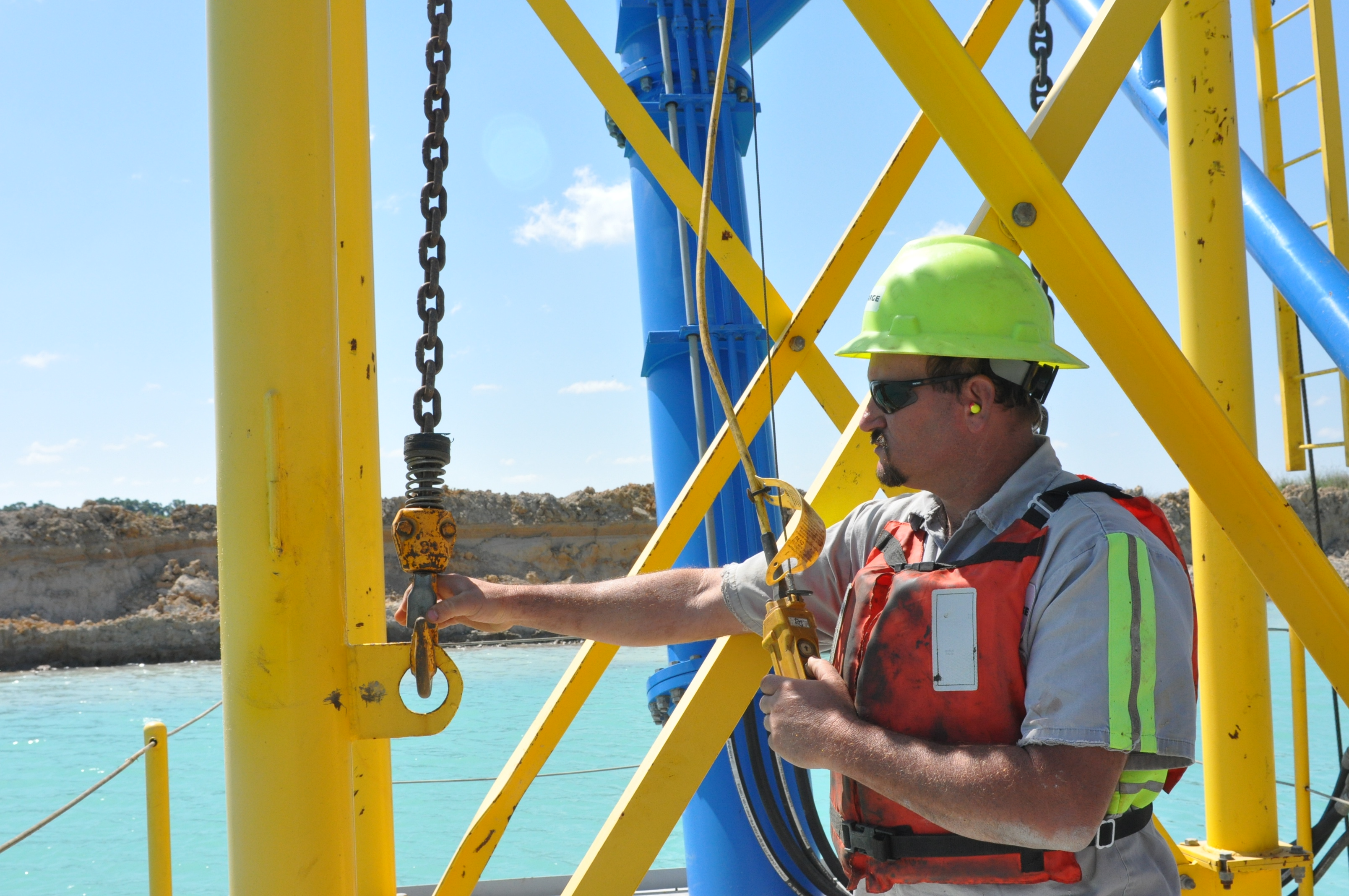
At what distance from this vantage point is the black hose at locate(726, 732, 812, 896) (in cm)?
263

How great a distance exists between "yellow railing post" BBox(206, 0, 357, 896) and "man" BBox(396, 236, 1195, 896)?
40cm

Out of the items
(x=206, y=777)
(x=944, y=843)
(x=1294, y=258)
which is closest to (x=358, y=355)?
(x=944, y=843)

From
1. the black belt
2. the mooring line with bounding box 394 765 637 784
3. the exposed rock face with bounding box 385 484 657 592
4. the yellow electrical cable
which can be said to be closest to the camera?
the black belt

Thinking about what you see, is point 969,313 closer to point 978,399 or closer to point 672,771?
point 978,399

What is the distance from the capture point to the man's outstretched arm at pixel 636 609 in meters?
2.04

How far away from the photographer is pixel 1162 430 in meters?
1.56

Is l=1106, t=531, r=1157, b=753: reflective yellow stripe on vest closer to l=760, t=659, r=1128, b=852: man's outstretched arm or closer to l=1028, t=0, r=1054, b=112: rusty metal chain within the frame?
l=760, t=659, r=1128, b=852: man's outstretched arm

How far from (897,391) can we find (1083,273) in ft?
1.16

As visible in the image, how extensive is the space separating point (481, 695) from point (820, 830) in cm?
1656

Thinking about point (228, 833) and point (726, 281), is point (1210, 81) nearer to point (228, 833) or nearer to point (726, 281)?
point (726, 281)

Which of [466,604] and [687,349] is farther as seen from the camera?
[687,349]

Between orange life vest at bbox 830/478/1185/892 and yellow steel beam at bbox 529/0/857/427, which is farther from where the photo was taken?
yellow steel beam at bbox 529/0/857/427

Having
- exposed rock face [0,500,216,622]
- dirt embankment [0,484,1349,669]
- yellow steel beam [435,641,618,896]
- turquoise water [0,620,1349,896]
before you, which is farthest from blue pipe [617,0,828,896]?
exposed rock face [0,500,216,622]

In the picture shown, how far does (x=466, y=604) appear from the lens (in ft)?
5.93
